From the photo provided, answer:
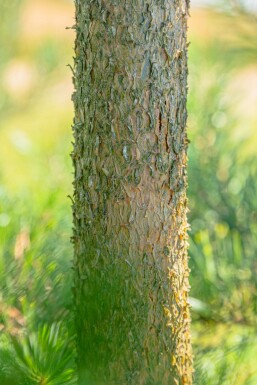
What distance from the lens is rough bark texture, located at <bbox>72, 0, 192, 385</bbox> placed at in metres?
0.51

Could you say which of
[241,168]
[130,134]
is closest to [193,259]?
[241,168]

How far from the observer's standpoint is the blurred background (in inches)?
23.1

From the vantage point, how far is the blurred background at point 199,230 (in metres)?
0.59

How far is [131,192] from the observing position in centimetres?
53

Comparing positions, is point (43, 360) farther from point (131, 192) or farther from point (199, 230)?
point (199, 230)

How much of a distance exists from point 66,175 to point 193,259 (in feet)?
1.29

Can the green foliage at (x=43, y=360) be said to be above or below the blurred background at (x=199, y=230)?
below

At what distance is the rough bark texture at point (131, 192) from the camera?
0.51 metres

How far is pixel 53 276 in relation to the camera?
64 cm

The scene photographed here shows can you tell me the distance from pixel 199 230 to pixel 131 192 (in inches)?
13.0

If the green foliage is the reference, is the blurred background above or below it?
above

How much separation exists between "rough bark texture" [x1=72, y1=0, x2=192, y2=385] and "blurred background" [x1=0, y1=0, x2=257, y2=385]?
5 cm

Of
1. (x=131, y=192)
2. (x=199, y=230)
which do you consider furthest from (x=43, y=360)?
(x=199, y=230)

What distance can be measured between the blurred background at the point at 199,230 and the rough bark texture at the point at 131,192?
46 millimetres
